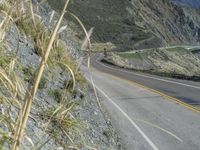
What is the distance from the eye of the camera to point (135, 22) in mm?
141875

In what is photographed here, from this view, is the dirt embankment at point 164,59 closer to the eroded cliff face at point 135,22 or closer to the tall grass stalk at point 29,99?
the eroded cliff face at point 135,22

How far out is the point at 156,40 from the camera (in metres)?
129

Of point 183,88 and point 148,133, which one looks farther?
point 183,88

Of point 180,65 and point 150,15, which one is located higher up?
point 150,15

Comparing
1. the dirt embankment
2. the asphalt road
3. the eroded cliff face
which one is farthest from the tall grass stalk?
the eroded cliff face

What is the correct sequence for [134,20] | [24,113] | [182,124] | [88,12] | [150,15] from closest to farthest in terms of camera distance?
1. [24,113]
2. [182,124]
3. [88,12]
4. [134,20]
5. [150,15]

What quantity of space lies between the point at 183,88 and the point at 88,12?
365 ft

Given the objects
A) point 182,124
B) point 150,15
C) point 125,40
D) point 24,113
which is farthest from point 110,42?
point 24,113

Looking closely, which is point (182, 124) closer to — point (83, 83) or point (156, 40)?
point (83, 83)

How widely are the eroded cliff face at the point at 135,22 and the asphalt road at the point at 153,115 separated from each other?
83838 millimetres

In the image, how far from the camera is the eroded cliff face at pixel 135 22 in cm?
12638

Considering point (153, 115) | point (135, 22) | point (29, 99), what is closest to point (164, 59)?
point (135, 22)

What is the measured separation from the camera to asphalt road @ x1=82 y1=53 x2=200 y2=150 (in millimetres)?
11727

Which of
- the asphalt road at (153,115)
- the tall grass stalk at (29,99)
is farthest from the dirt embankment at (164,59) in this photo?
the tall grass stalk at (29,99)
